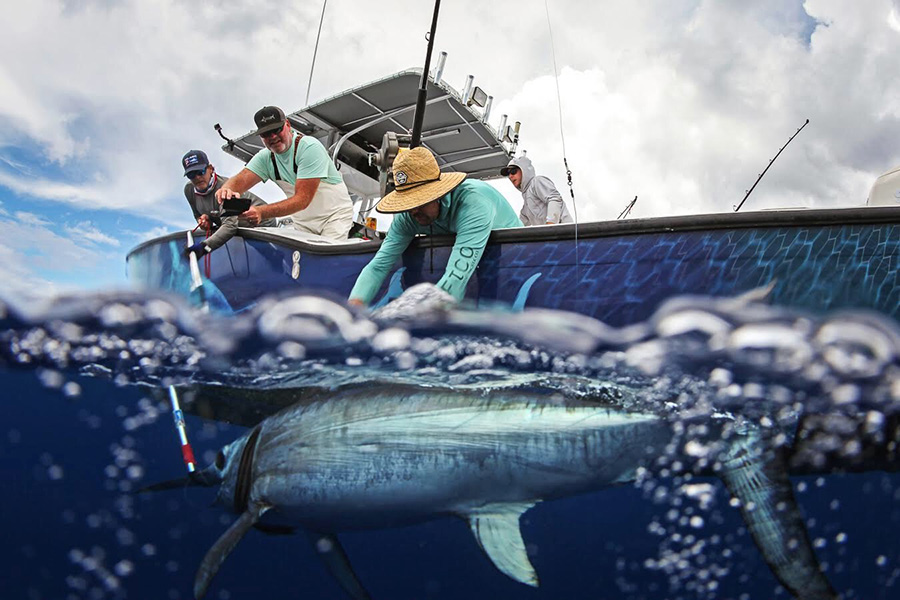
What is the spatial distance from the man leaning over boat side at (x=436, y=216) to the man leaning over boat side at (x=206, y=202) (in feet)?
2.82

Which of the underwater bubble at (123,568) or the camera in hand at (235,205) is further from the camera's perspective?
the camera in hand at (235,205)

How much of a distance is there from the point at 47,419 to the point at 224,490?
3.09 ft

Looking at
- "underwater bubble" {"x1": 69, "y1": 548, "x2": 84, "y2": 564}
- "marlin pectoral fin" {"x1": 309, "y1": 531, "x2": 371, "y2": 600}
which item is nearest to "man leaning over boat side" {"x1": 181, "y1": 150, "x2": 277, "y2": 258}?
"underwater bubble" {"x1": 69, "y1": 548, "x2": 84, "y2": 564}

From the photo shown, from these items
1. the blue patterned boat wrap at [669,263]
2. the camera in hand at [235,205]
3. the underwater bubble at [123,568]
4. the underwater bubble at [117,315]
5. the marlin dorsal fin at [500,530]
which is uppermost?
the camera in hand at [235,205]

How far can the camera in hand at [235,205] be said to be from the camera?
9.36 feet

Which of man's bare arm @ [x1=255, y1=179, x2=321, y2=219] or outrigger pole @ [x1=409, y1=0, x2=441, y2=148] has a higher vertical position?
outrigger pole @ [x1=409, y1=0, x2=441, y2=148]

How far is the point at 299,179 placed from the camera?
3246 mm

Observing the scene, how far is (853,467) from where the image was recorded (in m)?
2.51

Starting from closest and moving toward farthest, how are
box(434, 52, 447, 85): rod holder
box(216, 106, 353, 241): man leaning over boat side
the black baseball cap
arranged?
the black baseball cap < box(216, 106, 353, 241): man leaning over boat side < box(434, 52, 447, 85): rod holder

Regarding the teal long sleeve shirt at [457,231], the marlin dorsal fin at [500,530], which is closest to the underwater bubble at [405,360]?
the teal long sleeve shirt at [457,231]

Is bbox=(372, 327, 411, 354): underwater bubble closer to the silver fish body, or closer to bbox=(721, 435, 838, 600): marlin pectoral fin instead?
the silver fish body

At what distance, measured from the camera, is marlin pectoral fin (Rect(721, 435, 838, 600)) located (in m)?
2.22

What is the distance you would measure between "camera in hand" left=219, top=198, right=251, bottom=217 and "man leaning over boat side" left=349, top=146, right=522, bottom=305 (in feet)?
2.28

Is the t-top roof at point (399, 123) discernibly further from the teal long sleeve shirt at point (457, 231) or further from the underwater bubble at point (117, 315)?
the underwater bubble at point (117, 315)
